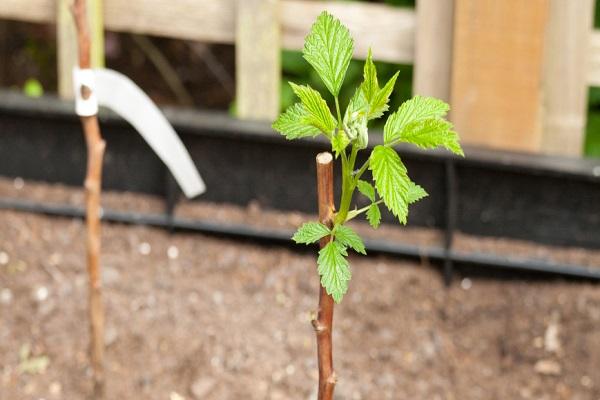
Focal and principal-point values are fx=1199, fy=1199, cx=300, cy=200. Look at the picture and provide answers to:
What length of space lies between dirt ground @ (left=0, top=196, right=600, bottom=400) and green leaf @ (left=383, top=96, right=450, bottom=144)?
4.28 ft

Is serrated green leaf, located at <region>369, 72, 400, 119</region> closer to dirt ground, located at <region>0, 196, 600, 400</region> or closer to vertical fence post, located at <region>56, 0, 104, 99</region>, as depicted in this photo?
dirt ground, located at <region>0, 196, 600, 400</region>

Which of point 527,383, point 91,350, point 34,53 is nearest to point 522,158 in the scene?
point 527,383

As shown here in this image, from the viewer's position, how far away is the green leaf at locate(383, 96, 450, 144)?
3.95ft

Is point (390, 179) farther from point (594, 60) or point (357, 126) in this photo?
point (594, 60)

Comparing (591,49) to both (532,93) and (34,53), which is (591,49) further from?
(34,53)

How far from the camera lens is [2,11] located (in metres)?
3.07

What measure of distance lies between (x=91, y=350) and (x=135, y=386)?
6.6 inches

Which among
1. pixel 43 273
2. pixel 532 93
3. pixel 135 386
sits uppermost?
pixel 532 93

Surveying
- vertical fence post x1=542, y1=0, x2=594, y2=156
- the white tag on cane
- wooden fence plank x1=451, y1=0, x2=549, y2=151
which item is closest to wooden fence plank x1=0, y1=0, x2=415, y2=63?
wooden fence plank x1=451, y1=0, x2=549, y2=151

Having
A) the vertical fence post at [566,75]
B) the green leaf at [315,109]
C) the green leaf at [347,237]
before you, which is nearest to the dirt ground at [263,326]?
the vertical fence post at [566,75]

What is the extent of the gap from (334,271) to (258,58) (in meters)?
1.69

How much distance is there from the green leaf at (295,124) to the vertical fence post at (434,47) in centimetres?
155

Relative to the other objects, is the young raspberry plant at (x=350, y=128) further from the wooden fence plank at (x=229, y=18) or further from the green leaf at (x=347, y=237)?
the wooden fence plank at (x=229, y=18)

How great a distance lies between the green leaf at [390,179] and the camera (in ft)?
3.83
